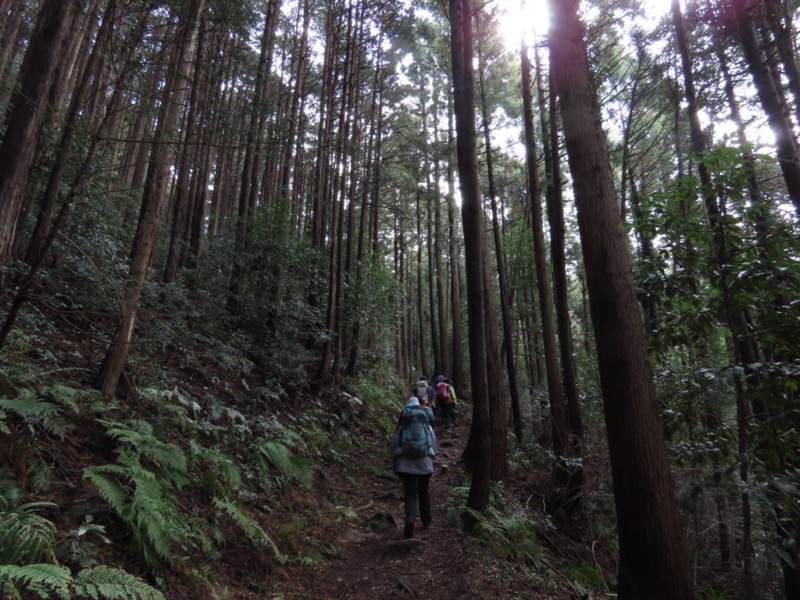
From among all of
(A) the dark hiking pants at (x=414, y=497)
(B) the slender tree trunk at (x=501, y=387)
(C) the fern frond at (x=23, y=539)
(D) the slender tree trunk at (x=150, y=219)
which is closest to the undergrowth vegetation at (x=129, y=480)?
(C) the fern frond at (x=23, y=539)

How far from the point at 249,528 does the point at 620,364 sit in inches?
157

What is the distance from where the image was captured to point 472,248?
6.70 meters

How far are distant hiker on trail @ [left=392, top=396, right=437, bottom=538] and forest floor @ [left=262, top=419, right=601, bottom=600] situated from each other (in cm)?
31

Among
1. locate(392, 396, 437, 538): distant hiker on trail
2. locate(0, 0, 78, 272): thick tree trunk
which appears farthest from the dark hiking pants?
locate(0, 0, 78, 272): thick tree trunk

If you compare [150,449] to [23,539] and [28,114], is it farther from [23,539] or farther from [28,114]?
[28,114]

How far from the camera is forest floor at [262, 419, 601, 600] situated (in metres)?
4.56

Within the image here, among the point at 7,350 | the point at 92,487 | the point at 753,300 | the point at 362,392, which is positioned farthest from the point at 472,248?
the point at 362,392

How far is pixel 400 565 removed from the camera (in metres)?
5.25

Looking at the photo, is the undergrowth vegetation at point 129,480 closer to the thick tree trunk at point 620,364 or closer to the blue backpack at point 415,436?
the blue backpack at point 415,436

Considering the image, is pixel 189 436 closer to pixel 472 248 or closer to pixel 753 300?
pixel 472 248

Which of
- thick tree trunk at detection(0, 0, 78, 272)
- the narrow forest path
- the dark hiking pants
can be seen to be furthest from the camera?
the dark hiking pants

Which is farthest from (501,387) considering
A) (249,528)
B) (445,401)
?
Answer: (445,401)

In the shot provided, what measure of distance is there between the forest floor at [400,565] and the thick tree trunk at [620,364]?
1979 mm

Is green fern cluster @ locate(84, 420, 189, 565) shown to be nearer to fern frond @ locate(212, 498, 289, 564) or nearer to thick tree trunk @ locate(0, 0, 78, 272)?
fern frond @ locate(212, 498, 289, 564)
